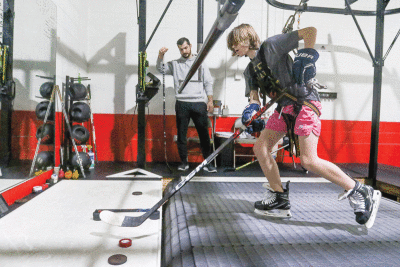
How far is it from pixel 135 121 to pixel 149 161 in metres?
0.69

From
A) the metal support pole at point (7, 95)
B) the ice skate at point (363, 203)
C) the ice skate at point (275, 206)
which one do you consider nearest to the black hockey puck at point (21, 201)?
the metal support pole at point (7, 95)

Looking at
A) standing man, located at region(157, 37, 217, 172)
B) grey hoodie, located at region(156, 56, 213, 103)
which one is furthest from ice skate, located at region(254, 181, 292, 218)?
grey hoodie, located at region(156, 56, 213, 103)

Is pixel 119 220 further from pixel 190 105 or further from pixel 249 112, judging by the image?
pixel 190 105

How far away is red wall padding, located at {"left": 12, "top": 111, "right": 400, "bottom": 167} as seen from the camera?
4.31 meters

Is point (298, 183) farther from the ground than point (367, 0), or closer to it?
closer to it

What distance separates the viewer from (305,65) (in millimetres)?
1637

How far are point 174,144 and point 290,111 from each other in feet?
9.21

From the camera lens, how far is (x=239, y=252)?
4.51 ft

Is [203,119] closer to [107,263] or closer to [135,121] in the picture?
[135,121]

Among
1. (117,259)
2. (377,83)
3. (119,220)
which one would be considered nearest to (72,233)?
(119,220)

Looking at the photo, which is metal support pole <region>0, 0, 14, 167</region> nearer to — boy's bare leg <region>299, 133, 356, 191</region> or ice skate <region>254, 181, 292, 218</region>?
ice skate <region>254, 181, 292, 218</region>

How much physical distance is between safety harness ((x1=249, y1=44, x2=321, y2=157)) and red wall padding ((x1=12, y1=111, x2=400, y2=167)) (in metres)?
2.44

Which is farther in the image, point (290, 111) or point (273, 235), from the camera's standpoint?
point (290, 111)

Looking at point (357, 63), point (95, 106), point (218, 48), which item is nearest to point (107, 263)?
point (95, 106)
